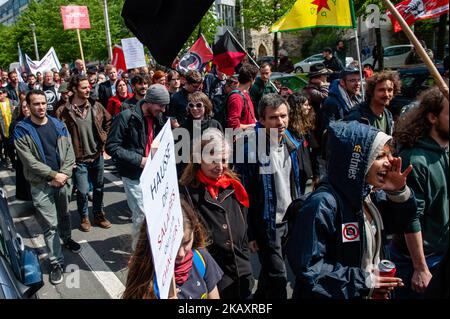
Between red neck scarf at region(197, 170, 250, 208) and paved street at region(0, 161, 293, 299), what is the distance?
1350 mm

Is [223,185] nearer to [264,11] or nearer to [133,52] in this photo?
[133,52]

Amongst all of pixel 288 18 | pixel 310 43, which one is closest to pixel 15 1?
pixel 310 43

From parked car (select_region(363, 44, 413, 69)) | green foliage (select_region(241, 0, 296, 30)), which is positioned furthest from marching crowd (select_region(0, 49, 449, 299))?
parked car (select_region(363, 44, 413, 69))

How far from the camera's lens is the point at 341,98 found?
5.30 meters

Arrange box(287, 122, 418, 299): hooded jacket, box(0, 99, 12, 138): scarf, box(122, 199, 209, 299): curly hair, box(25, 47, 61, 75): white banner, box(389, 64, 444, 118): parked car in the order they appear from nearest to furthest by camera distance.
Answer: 1. box(122, 199, 209, 299): curly hair
2. box(287, 122, 418, 299): hooded jacket
3. box(389, 64, 444, 118): parked car
4. box(0, 99, 12, 138): scarf
5. box(25, 47, 61, 75): white banner

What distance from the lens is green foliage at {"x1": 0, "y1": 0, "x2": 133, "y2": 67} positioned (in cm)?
3344

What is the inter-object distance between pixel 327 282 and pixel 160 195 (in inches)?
37.8

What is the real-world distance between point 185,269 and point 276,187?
1.52 m

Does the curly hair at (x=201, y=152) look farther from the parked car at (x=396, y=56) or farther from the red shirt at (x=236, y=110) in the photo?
the parked car at (x=396, y=56)

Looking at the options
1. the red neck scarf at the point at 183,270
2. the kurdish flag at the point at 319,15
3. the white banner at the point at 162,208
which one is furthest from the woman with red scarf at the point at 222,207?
the kurdish flag at the point at 319,15

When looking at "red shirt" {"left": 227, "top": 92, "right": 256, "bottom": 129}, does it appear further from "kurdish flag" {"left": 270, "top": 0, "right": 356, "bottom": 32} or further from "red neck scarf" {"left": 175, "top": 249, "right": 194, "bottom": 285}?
"red neck scarf" {"left": 175, "top": 249, "right": 194, "bottom": 285}

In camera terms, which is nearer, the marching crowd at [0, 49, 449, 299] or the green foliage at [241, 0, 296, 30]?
the marching crowd at [0, 49, 449, 299]

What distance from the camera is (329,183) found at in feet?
7.56
